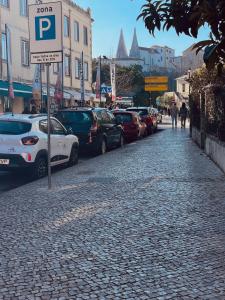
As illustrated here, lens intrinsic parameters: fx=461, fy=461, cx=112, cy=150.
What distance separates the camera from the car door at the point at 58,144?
476 inches

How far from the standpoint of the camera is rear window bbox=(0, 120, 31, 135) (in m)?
11.0

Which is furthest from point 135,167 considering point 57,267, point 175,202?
point 57,267

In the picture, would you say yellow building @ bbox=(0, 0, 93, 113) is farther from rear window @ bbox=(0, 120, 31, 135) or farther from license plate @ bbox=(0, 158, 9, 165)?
license plate @ bbox=(0, 158, 9, 165)

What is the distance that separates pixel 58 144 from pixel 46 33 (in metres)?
4.03

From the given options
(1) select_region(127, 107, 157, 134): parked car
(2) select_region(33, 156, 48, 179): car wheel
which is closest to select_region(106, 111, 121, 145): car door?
(2) select_region(33, 156, 48, 179): car wheel

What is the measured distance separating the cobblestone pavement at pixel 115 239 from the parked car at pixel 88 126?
503 cm

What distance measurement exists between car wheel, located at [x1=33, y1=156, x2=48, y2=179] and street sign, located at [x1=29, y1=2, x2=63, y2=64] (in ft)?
9.49

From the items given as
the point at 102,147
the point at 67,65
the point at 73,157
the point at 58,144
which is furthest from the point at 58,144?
the point at 67,65

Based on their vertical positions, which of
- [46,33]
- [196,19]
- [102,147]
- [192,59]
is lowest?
[102,147]

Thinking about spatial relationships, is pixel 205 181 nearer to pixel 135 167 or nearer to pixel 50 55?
pixel 135 167

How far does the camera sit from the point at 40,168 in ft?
36.7

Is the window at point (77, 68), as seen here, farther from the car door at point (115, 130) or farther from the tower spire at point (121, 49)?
the tower spire at point (121, 49)

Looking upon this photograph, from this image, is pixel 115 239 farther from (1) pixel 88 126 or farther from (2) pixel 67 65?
(2) pixel 67 65

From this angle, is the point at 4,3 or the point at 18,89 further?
the point at 4,3
